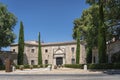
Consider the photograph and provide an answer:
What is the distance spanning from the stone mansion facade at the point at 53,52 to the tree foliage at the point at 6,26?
19050mm

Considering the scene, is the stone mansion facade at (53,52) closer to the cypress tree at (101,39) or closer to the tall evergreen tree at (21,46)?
the tall evergreen tree at (21,46)

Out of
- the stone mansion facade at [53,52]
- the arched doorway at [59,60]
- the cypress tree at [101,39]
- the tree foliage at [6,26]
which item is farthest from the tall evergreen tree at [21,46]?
the cypress tree at [101,39]

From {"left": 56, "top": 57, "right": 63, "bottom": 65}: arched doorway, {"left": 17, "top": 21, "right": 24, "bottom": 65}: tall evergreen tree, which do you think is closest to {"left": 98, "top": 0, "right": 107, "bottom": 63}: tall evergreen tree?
{"left": 17, "top": 21, "right": 24, "bottom": 65}: tall evergreen tree

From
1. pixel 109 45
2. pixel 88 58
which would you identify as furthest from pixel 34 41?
pixel 109 45

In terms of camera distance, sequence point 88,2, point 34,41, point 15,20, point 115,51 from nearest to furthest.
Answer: point 88,2 → point 115,51 → point 15,20 → point 34,41

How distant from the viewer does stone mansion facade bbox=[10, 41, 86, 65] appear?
240 feet

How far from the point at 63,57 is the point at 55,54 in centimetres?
265

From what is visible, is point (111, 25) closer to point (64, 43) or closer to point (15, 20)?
point (15, 20)

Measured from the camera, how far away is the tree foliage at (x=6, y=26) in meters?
53.4

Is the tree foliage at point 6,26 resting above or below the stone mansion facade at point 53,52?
above

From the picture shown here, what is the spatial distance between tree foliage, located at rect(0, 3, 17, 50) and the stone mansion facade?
19.0 m

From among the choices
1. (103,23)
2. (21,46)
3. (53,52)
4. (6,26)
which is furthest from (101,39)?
(53,52)

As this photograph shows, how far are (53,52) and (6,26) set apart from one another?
2403cm

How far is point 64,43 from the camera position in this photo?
74.6 m
